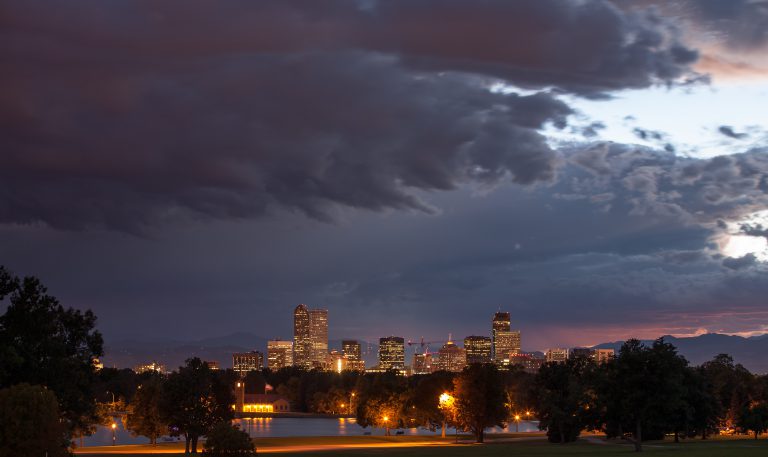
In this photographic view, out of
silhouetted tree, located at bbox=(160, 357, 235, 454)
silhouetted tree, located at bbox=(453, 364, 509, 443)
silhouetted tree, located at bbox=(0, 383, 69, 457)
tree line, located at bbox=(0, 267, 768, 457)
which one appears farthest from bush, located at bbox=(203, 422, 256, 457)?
silhouetted tree, located at bbox=(453, 364, 509, 443)

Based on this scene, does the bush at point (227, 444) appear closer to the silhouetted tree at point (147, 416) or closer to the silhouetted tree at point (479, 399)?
the silhouetted tree at point (147, 416)

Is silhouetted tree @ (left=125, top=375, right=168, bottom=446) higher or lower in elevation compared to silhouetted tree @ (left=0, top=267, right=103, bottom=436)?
lower

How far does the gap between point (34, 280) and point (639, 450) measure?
55402mm

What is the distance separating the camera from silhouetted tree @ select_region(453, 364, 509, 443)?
387ft

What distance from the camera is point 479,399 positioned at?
11831 centimetres

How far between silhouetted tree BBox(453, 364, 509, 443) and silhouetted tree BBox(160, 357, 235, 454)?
117 ft

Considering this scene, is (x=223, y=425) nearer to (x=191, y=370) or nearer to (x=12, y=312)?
(x=12, y=312)

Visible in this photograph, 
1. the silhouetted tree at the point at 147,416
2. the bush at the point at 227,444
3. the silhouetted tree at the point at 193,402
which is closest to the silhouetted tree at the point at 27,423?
the bush at the point at 227,444

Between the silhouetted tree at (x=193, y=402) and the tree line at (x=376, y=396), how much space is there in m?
0.11

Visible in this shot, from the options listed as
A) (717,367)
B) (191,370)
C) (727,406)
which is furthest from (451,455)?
(717,367)

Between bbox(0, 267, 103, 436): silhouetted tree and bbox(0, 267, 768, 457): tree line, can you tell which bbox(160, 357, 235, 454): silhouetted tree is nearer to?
bbox(0, 267, 768, 457): tree line

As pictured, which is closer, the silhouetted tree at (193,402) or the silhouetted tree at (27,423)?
the silhouetted tree at (27,423)

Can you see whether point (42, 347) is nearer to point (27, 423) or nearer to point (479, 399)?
point (27, 423)

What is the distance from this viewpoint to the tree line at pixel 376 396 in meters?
53.6
